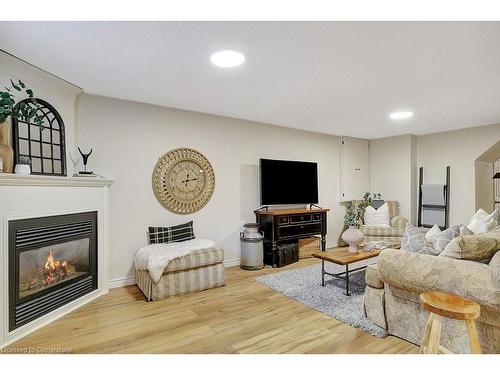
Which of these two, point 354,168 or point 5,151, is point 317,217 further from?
point 5,151

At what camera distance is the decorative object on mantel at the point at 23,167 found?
7.54ft

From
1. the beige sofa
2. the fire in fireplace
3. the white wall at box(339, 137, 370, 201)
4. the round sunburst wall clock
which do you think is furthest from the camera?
the white wall at box(339, 137, 370, 201)

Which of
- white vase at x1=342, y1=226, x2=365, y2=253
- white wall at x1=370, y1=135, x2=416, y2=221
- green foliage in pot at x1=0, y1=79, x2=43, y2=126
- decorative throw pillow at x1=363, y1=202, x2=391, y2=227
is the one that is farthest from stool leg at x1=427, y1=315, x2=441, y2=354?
white wall at x1=370, y1=135, x2=416, y2=221

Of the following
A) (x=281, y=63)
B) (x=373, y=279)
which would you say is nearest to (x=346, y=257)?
(x=373, y=279)

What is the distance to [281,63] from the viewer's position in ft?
7.56

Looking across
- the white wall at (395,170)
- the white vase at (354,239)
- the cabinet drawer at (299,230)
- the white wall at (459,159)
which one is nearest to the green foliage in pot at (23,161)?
the cabinet drawer at (299,230)

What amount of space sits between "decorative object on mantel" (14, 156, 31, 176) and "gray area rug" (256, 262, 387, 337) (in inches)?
103

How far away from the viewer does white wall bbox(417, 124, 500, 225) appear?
4633 mm

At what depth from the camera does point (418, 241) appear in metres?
2.19

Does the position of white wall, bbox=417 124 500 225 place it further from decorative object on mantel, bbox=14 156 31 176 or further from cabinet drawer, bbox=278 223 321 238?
decorative object on mantel, bbox=14 156 31 176

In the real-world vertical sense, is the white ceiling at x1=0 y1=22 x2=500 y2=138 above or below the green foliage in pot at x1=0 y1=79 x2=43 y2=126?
above

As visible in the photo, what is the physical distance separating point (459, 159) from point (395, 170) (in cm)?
104

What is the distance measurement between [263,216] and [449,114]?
2.98 m

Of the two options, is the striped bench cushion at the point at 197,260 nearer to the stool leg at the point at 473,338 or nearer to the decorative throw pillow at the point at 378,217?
the stool leg at the point at 473,338
